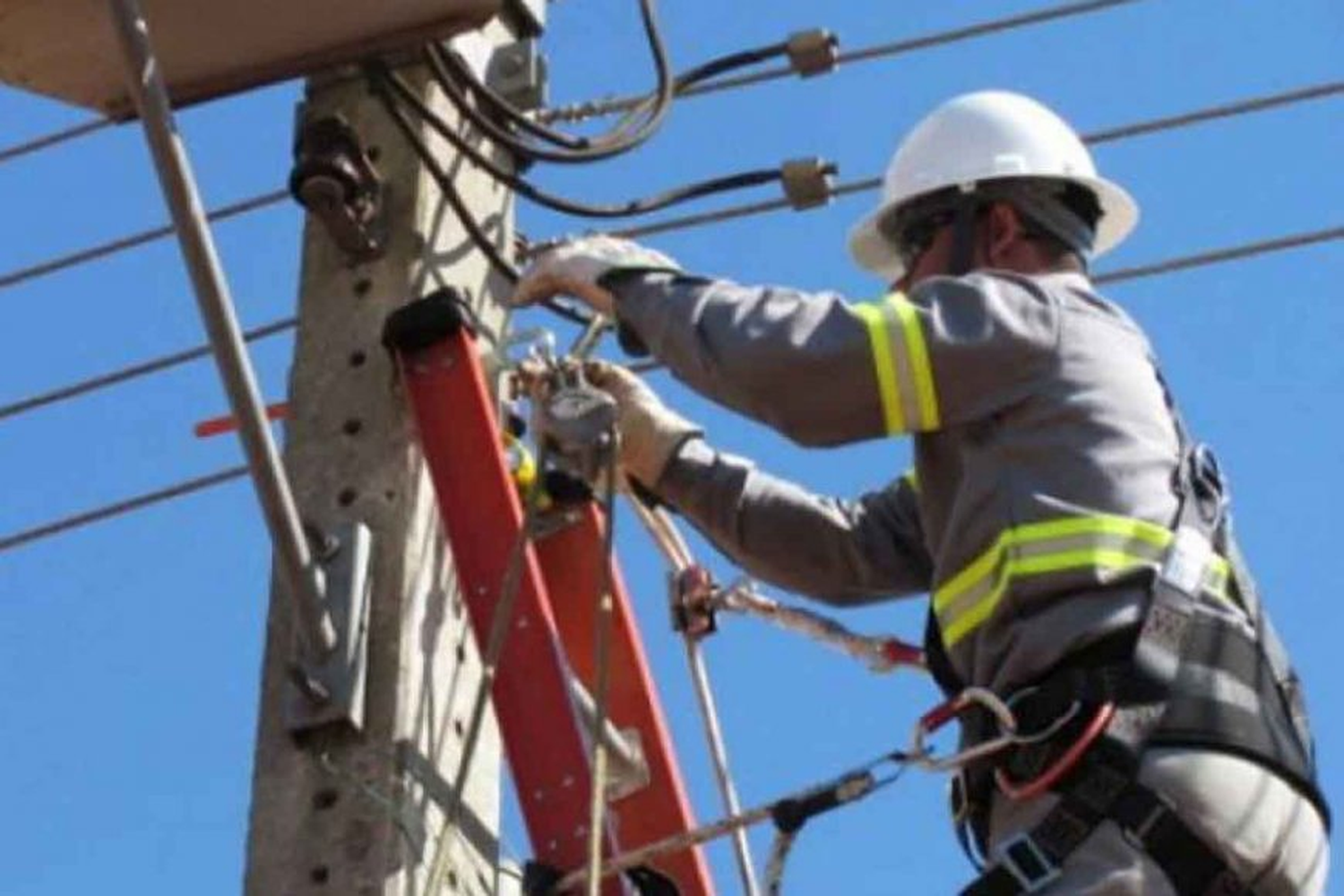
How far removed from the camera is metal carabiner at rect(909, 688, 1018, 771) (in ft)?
16.2

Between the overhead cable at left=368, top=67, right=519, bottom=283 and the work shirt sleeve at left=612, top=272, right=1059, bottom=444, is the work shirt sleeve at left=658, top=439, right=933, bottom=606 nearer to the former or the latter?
the overhead cable at left=368, top=67, right=519, bottom=283

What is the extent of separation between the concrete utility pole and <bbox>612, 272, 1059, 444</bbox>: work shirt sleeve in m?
0.59

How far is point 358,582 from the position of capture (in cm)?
551

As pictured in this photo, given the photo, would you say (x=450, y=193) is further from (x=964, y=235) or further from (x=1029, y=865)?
(x=1029, y=865)

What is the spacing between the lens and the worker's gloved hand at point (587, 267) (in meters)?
5.44

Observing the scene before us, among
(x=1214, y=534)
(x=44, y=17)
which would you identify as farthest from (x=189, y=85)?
(x=1214, y=534)

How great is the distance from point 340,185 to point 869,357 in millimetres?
1109

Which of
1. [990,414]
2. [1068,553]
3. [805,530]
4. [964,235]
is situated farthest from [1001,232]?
[1068,553]

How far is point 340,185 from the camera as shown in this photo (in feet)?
19.4

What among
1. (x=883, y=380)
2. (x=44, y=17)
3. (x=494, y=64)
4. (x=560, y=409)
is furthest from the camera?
(x=494, y=64)

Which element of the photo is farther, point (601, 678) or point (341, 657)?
point (341, 657)

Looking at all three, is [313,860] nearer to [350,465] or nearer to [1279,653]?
[350,465]

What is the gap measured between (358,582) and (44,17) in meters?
1.05

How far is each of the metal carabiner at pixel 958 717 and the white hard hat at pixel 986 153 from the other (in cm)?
93
